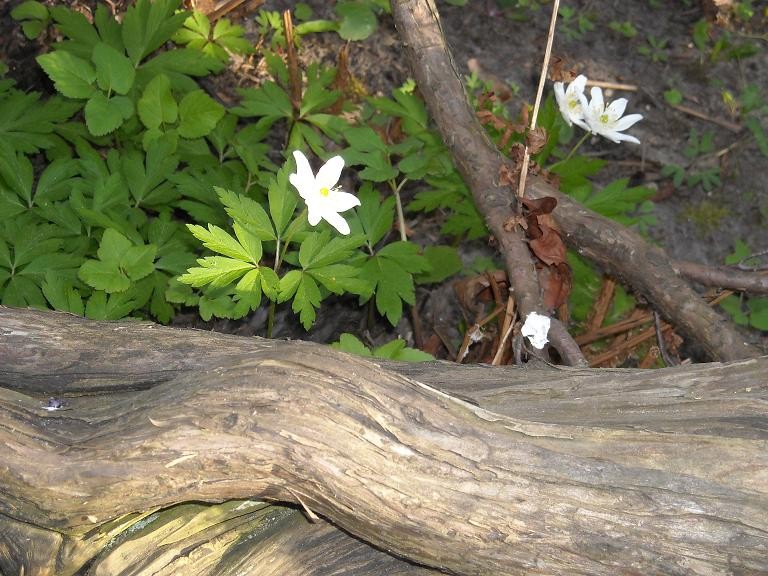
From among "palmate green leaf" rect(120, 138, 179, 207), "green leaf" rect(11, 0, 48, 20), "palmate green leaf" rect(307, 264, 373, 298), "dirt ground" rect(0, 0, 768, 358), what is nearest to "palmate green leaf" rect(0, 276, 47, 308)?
"palmate green leaf" rect(120, 138, 179, 207)

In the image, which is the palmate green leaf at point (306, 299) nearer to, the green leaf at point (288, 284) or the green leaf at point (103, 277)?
the green leaf at point (288, 284)

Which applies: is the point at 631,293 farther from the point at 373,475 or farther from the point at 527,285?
the point at 373,475

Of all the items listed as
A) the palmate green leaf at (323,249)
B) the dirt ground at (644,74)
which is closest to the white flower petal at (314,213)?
the palmate green leaf at (323,249)

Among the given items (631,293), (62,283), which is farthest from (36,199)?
(631,293)

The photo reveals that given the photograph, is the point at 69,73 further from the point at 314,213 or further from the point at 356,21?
the point at 356,21

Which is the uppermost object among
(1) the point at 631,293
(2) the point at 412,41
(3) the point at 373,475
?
(2) the point at 412,41

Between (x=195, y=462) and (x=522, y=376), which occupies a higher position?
(x=195, y=462)

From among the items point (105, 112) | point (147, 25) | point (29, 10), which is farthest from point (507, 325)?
point (29, 10)
